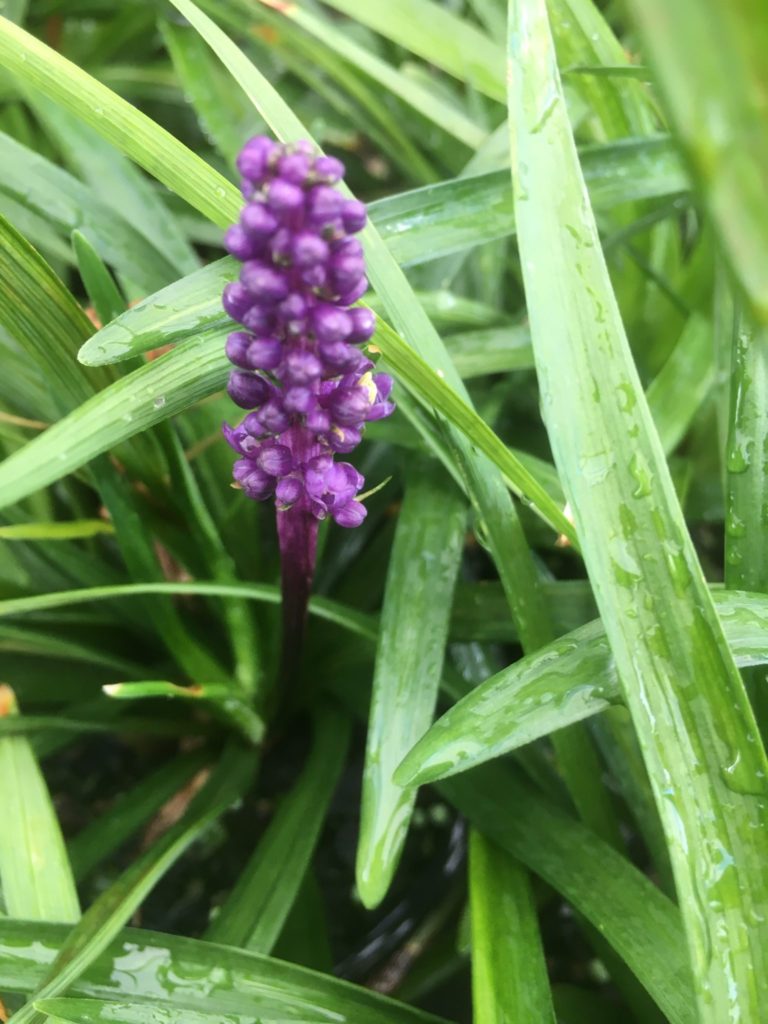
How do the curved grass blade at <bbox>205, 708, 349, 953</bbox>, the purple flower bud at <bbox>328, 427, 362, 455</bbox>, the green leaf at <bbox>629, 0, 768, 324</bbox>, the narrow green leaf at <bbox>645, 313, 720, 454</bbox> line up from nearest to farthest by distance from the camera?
the green leaf at <bbox>629, 0, 768, 324</bbox> < the purple flower bud at <bbox>328, 427, 362, 455</bbox> < the curved grass blade at <bbox>205, 708, 349, 953</bbox> < the narrow green leaf at <bbox>645, 313, 720, 454</bbox>

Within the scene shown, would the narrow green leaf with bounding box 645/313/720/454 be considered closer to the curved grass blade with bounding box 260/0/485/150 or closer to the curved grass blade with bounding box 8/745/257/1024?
the curved grass blade with bounding box 260/0/485/150

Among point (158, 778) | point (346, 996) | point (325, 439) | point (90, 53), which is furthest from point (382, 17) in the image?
point (346, 996)

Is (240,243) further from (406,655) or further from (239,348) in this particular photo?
(406,655)

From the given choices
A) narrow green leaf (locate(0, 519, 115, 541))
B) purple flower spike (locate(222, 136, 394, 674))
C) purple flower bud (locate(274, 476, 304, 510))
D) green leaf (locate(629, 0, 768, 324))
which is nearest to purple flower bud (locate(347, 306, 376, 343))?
purple flower spike (locate(222, 136, 394, 674))

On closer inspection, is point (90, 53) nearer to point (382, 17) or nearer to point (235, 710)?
point (382, 17)

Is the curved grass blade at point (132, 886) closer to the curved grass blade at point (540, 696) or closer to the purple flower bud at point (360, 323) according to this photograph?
the curved grass blade at point (540, 696)

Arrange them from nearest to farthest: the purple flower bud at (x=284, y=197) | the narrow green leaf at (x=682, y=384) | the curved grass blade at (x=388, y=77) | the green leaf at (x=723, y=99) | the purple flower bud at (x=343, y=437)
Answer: the green leaf at (x=723, y=99) < the purple flower bud at (x=284, y=197) < the purple flower bud at (x=343, y=437) < the narrow green leaf at (x=682, y=384) < the curved grass blade at (x=388, y=77)

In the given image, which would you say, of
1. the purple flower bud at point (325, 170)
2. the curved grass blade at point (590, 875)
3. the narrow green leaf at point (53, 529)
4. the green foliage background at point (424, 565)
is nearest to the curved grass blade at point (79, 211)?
the green foliage background at point (424, 565)
